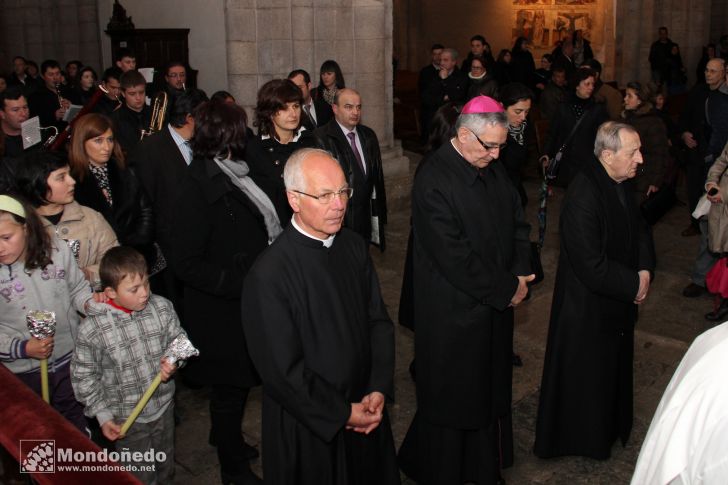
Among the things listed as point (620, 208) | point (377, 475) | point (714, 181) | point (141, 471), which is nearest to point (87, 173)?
point (141, 471)

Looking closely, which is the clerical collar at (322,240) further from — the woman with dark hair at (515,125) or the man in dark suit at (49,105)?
the man in dark suit at (49,105)

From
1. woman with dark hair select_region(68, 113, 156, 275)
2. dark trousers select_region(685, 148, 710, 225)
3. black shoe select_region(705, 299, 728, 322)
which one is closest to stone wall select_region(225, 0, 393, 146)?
dark trousers select_region(685, 148, 710, 225)

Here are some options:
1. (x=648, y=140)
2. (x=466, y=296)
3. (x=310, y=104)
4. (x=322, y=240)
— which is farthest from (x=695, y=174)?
(x=322, y=240)

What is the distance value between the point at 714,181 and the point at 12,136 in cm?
540

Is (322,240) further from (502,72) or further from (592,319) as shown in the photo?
(502,72)

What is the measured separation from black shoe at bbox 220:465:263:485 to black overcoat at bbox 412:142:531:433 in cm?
90

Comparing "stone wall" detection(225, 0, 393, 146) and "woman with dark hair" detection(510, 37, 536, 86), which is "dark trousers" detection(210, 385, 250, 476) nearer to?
"stone wall" detection(225, 0, 393, 146)

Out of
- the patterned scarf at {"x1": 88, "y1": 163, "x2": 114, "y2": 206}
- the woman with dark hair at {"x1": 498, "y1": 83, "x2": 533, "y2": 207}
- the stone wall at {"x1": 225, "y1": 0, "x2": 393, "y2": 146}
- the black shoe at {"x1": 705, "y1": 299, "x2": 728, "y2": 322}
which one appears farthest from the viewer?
the stone wall at {"x1": 225, "y1": 0, "x2": 393, "y2": 146}

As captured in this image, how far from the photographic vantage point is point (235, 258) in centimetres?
391

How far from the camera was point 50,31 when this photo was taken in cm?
1294

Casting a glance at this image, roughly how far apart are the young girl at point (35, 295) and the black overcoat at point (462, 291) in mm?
1612

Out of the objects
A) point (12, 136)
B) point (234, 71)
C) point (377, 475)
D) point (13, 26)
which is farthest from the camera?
point (13, 26)

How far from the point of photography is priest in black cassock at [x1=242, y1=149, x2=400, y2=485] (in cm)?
283

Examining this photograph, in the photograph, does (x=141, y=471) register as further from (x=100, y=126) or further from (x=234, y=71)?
(x=234, y=71)
